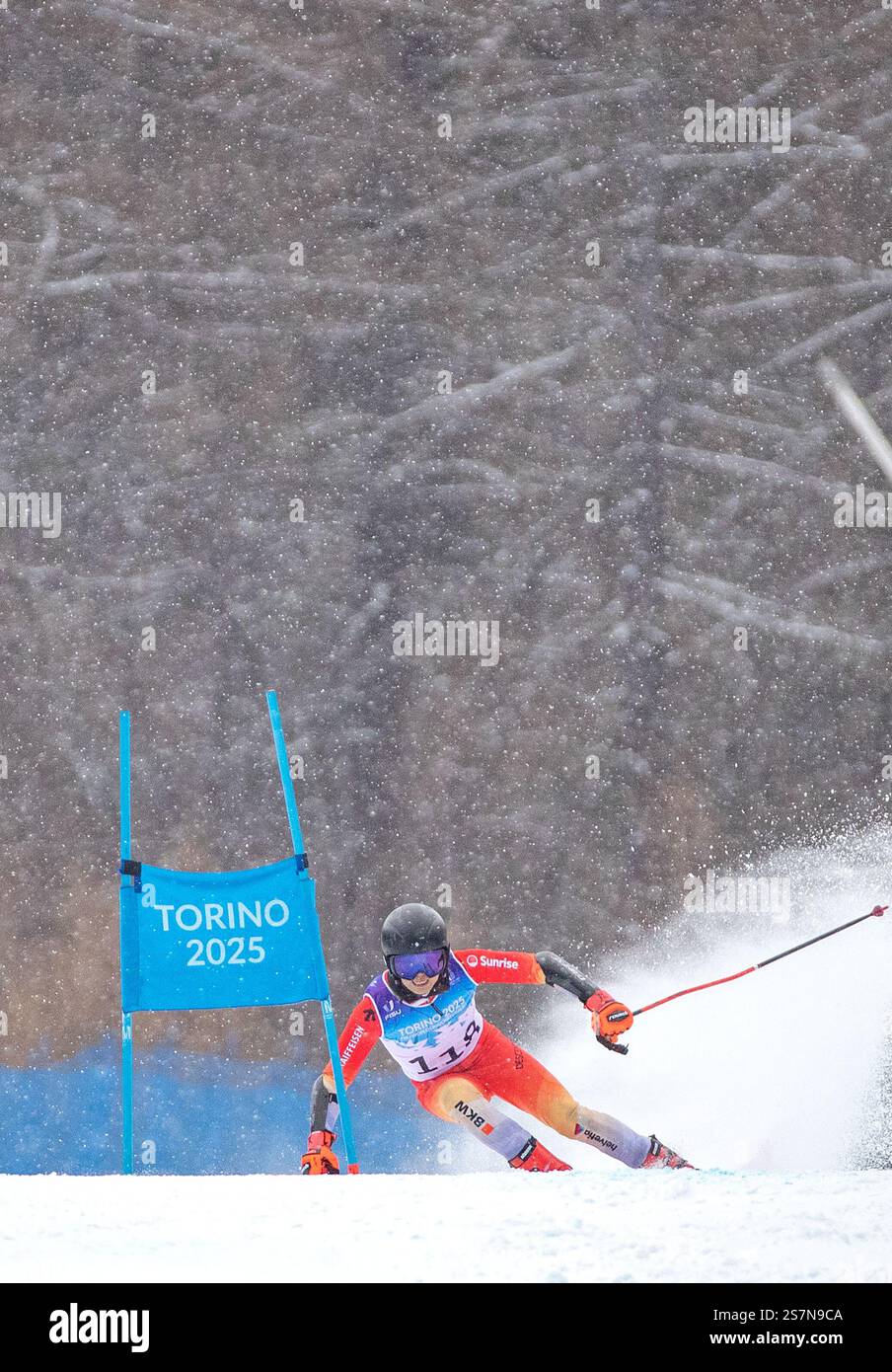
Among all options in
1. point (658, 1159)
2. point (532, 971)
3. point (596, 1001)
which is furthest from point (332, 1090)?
point (658, 1159)

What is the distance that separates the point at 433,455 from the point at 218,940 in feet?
10.9

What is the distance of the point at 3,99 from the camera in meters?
7.09

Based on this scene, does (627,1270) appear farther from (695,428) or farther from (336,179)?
(336,179)

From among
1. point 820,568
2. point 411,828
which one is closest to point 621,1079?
point 411,828

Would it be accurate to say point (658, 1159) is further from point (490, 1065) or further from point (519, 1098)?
point (490, 1065)

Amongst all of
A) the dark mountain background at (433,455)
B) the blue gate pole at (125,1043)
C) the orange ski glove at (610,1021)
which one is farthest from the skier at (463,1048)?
the dark mountain background at (433,455)

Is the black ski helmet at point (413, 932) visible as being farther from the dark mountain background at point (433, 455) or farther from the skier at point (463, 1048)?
the dark mountain background at point (433, 455)

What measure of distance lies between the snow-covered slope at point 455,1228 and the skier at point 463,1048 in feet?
3.13

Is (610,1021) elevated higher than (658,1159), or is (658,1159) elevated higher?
(610,1021)

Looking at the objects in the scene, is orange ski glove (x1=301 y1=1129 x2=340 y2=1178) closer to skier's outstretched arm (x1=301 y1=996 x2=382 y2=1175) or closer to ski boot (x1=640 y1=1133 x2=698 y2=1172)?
skier's outstretched arm (x1=301 y1=996 x2=382 y2=1175)

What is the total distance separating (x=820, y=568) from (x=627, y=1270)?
5.00 m

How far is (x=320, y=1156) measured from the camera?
174 inches

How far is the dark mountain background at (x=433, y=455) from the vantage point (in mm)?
6918

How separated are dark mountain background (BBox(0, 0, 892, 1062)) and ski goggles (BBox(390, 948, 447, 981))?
2332 mm
